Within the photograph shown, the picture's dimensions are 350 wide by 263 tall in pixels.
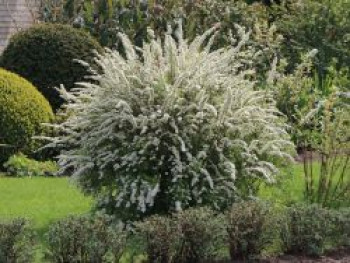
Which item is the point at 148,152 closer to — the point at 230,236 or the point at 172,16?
the point at 230,236

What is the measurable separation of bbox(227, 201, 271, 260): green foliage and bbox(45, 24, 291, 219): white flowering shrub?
34.3 inches

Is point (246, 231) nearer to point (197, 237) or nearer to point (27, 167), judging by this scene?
point (197, 237)

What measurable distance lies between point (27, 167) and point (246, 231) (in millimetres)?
5764

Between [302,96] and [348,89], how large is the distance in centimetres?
123

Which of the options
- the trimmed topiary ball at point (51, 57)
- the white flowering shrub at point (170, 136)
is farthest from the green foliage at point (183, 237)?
the trimmed topiary ball at point (51, 57)

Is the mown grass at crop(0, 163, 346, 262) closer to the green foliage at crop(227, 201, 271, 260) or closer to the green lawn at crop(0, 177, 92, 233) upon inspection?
the green lawn at crop(0, 177, 92, 233)

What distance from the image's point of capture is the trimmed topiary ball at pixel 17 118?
1288 cm

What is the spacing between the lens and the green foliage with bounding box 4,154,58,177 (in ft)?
40.2

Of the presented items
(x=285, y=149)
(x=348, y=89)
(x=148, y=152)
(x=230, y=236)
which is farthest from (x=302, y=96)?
(x=230, y=236)

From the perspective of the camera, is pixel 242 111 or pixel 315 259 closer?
pixel 315 259

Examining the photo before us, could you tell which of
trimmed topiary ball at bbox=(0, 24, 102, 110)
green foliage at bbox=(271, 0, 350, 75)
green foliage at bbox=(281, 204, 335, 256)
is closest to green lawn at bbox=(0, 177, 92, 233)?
green foliage at bbox=(281, 204, 335, 256)

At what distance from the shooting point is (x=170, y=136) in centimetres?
833

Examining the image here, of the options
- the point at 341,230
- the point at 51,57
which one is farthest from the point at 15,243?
the point at 51,57

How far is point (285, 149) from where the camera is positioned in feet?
29.7
